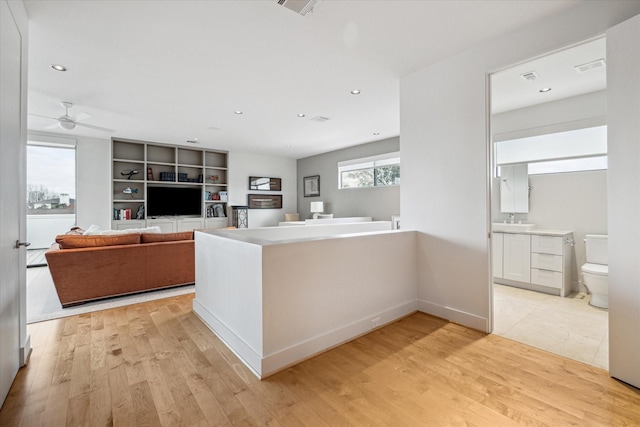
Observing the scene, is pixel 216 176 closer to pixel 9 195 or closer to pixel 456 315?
pixel 9 195

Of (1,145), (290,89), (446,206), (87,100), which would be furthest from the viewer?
(87,100)

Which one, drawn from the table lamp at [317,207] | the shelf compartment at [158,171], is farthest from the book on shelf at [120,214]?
the table lamp at [317,207]

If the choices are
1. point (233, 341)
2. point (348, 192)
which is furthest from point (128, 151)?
point (233, 341)

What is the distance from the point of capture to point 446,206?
2.86 meters

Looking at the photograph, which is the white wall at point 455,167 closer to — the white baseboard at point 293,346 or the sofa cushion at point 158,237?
the white baseboard at point 293,346

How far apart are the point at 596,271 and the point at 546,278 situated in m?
0.64

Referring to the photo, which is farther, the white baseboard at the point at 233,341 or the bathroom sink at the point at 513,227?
the bathroom sink at the point at 513,227

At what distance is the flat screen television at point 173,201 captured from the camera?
6883mm

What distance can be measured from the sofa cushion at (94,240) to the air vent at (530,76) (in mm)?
4989

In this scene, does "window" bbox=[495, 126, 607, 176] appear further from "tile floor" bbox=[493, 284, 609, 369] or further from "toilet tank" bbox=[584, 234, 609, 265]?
"tile floor" bbox=[493, 284, 609, 369]

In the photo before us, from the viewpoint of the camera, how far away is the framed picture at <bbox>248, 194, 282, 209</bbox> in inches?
325

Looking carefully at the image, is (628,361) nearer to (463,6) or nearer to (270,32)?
(463,6)

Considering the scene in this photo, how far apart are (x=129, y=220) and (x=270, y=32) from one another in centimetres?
608

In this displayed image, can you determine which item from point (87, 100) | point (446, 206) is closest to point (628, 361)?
point (446, 206)
